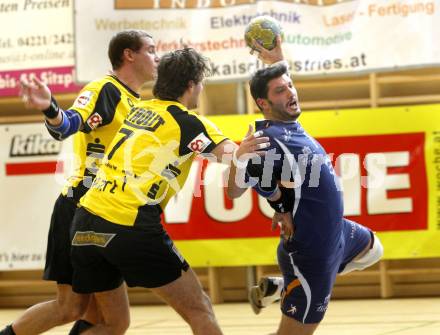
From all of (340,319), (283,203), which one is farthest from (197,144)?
(340,319)

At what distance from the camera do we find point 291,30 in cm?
895

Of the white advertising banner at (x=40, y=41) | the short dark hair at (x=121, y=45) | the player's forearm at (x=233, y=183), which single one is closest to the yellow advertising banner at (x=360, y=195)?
the white advertising banner at (x=40, y=41)

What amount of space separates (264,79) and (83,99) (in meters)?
1.00

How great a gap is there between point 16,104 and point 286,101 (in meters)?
5.94

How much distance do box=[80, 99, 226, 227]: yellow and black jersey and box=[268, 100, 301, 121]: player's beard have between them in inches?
17.6

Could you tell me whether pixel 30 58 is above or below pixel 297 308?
above

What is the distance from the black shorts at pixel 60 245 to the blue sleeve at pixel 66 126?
23.7 inches

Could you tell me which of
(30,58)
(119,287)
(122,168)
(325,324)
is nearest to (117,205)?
(122,168)

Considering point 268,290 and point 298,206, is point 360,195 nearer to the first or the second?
point 268,290

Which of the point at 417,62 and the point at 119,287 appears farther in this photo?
the point at 417,62

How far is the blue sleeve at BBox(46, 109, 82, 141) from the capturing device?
192 inches

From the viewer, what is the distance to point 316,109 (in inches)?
378

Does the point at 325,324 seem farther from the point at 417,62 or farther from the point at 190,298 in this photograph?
the point at 190,298

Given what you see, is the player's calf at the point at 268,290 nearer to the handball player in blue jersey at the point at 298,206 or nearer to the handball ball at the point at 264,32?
the handball player in blue jersey at the point at 298,206
